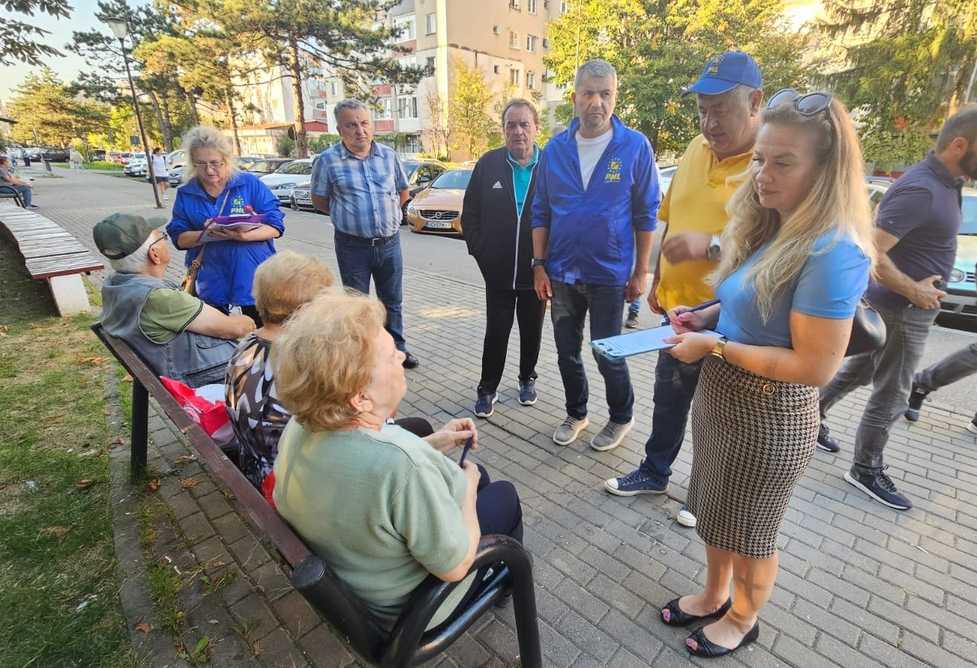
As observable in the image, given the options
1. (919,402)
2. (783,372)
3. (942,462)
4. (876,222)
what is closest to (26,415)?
(783,372)

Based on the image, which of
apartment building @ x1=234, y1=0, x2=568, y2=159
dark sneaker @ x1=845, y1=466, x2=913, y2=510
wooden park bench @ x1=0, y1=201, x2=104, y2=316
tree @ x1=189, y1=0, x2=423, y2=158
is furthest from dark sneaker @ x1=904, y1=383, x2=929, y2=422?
apartment building @ x1=234, y1=0, x2=568, y2=159

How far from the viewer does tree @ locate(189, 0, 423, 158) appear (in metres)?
22.4

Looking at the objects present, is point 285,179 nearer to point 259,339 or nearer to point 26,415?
point 26,415

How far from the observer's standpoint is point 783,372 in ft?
4.88

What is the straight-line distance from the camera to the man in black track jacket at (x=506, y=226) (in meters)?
3.36

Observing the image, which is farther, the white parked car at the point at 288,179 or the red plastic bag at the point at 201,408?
the white parked car at the point at 288,179

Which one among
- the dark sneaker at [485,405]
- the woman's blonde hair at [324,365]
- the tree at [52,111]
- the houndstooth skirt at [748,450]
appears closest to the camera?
the woman's blonde hair at [324,365]

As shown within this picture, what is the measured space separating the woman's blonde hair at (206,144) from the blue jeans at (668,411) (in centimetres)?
305

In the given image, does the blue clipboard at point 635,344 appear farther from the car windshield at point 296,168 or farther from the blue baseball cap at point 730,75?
the car windshield at point 296,168

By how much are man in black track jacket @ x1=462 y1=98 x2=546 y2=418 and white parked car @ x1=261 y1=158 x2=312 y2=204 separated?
44.2 ft

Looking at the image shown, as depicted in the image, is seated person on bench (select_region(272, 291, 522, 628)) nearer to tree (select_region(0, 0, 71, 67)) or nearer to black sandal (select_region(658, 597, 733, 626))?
black sandal (select_region(658, 597, 733, 626))

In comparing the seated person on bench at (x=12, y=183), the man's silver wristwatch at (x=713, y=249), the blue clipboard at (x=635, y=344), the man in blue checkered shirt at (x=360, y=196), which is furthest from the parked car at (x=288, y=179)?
the blue clipboard at (x=635, y=344)

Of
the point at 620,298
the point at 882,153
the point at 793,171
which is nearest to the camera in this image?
the point at 793,171

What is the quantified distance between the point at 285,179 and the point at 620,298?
54.1 feet
